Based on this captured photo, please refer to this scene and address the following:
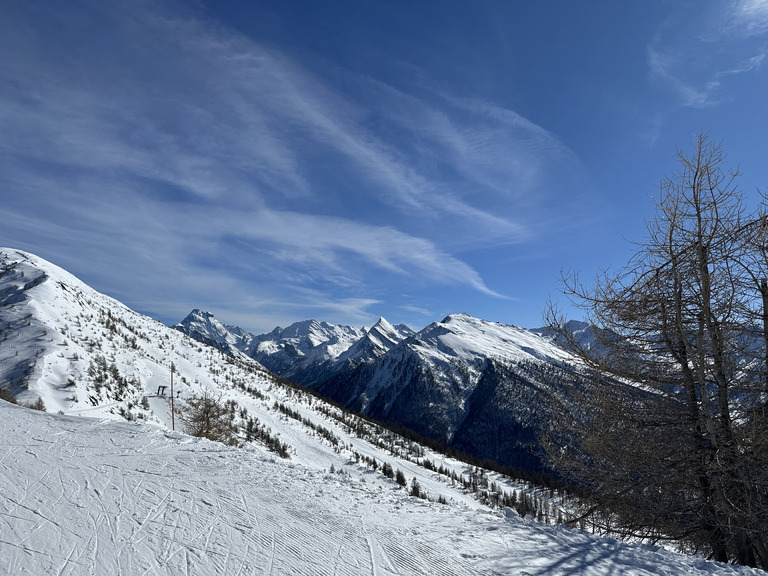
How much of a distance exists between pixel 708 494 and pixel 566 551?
2961mm

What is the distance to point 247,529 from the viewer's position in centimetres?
535

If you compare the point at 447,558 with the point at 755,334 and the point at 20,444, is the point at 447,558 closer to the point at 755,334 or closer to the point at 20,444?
the point at 755,334

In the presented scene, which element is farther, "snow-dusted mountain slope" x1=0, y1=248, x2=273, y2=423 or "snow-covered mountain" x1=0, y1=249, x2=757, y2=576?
"snow-dusted mountain slope" x1=0, y1=248, x2=273, y2=423

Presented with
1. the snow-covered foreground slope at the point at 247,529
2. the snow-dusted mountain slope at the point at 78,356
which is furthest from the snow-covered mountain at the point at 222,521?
the snow-dusted mountain slope at the point at 78,356

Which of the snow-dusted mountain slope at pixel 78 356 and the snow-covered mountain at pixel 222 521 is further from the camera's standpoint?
the snow-dusted mountain slope at pixel 78 356

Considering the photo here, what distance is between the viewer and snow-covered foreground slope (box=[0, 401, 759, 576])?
4.48 meters

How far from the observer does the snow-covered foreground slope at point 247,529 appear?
4.48 metres

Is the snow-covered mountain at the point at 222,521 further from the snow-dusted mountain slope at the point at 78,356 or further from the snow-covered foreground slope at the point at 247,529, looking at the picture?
the snow-dusted mountain slope at the point at 78,356

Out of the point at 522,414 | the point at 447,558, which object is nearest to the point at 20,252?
the point at 447,558

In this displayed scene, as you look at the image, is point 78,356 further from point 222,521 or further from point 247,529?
point 247,529

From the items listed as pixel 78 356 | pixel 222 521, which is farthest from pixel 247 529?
pixel 78 356

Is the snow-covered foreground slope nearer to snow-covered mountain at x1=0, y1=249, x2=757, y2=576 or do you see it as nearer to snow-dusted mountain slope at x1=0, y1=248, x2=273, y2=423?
snow-covered mountain at x1=0, y1=249, x2=757, y2=576

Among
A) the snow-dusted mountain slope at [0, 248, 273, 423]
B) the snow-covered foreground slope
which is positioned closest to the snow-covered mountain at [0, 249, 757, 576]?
the snow-covered foreground slope

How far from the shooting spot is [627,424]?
686 centimetres
